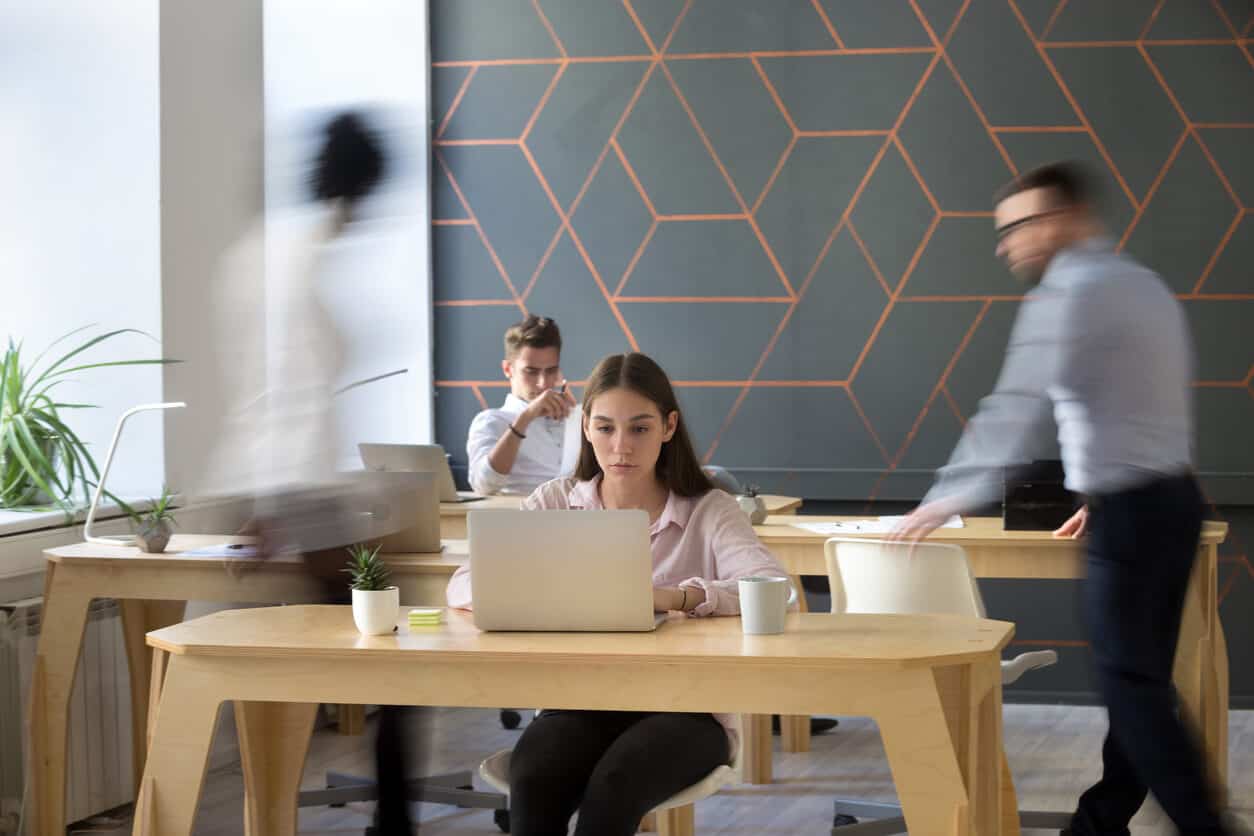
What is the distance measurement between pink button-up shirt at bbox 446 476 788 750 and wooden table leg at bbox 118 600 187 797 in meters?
1.49

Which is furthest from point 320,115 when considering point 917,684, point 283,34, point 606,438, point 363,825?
point 283,34

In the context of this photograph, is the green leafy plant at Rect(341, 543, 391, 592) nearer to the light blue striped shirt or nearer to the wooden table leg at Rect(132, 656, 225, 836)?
the wooden table leg at Rect(132, 656, 225, 836)

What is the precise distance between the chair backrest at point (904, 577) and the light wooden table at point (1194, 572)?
1.12ft

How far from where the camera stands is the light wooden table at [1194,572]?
4.18m

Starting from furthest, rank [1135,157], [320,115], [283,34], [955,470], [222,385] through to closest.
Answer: [283,34]
[1135,157]
[222,385]
[955,470]
[320,115]

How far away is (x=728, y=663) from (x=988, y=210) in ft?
12.1

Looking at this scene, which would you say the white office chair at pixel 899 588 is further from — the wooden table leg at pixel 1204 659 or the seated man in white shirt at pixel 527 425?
the seated man in white shirt at pixel 527 425

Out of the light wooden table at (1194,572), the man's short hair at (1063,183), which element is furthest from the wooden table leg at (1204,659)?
the man's short hair at (1063,183)

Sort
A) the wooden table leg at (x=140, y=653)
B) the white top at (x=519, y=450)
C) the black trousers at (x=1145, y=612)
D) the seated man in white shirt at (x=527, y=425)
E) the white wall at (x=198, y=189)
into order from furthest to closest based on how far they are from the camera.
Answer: the white top at (x=519, y=450) → the seated man in white shirt at (x=527, y=425) → the white wall at (x=198, y=189) → the wooden table leg at (x=140, y=653) → the black trousers at (x=1145, y=612)

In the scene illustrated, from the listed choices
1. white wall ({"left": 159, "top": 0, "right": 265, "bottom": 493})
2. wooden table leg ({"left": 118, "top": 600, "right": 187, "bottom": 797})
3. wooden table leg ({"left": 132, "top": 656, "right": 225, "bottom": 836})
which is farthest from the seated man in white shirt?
A: wooden table leg ({"left": 132, "top": 656, "right": 225, "bottom": 836})

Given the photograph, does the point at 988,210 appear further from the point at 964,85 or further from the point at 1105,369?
the point at 1105,369

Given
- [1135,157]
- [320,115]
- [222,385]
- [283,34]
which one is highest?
[283,34]

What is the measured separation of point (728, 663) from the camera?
2.47m

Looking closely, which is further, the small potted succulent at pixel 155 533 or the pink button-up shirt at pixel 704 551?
the small potted succulent at pixel 155 533
